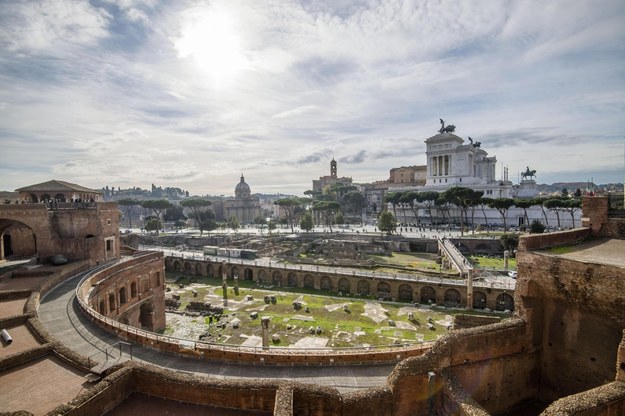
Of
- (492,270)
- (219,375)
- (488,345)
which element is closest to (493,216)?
(492,270)

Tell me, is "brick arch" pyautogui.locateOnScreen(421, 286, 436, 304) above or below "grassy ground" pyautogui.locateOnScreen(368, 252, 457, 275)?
below

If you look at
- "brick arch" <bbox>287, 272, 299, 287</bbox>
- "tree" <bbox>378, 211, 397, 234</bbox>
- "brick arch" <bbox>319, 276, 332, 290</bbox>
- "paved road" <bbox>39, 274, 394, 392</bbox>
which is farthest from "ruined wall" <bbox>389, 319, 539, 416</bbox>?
"tree" <bbox>378, 211, 397, 234</bbox>

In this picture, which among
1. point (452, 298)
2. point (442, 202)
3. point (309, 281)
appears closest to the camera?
point (452, 298)

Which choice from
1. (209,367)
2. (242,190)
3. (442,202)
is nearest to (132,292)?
(209,367)

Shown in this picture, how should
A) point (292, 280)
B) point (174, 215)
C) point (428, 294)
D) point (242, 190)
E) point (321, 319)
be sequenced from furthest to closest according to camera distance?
1. point (242, 190)
2. point (174, 215)
3. point (292, 280)
4. point (428, 294)
5. point (321, 319)

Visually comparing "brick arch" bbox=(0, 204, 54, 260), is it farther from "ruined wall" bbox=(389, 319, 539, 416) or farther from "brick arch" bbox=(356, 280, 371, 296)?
"brick arch" bbox=(356, 280, 371, 296)

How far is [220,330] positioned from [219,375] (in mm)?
15867

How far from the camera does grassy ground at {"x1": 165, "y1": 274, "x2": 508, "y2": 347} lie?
88.0ft

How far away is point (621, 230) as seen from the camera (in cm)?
1669

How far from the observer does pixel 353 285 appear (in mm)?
40469

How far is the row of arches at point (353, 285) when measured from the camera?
34375mm

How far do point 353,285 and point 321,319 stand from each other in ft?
34.8

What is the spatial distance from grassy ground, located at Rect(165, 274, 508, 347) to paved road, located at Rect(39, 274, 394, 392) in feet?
37.2

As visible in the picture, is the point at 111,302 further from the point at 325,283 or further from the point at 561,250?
the point at 561,250
